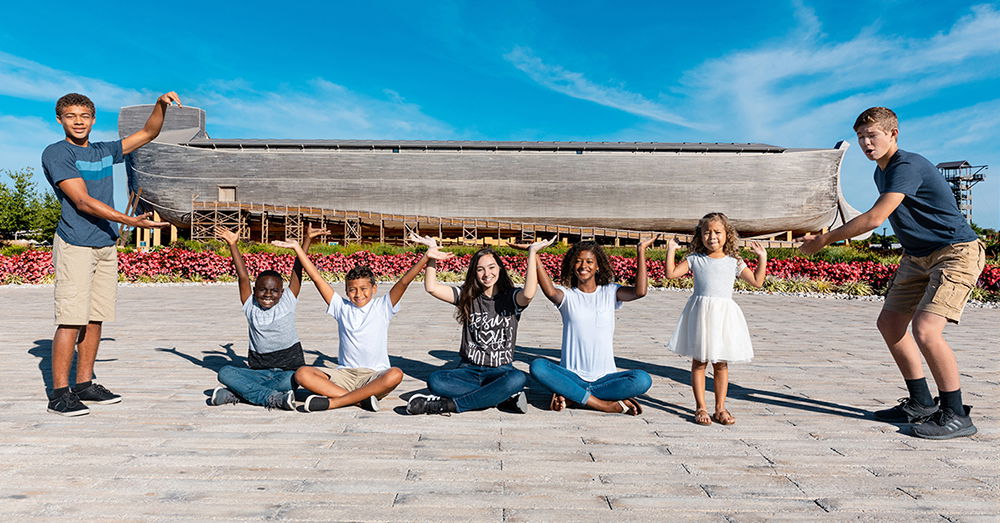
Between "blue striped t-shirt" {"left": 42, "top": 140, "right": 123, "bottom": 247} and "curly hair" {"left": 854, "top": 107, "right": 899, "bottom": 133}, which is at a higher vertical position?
"curly hair" {"left": 854, "top": 107, "right": 899, "bottom": 133}

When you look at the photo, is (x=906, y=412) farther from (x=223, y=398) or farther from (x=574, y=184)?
(x=574, y=184)

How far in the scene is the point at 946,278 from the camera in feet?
11.8

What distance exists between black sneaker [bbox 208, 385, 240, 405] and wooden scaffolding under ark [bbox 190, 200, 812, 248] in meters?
33.9

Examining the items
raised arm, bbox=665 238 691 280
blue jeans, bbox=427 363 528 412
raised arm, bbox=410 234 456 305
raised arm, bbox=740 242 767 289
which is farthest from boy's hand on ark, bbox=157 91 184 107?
raised arm, bbox=740 242 767 289

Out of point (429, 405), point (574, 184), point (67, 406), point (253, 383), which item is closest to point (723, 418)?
point (429, 405)

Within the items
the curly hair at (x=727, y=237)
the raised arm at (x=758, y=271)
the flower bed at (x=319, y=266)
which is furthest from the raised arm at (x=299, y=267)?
the flower bed at (x=319, y=266)

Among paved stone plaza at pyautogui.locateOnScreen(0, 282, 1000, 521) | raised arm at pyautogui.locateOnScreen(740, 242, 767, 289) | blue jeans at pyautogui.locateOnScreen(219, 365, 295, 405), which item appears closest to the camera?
paved stone plaza at pyautogui.locateOnScreen(0, 282, 1000, 521)

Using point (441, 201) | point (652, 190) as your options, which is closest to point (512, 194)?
point (441, 201)

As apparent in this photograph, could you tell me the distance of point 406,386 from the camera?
192 inches

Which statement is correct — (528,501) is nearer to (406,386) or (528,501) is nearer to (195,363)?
(406,386)

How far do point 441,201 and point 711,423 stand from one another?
40.1 m

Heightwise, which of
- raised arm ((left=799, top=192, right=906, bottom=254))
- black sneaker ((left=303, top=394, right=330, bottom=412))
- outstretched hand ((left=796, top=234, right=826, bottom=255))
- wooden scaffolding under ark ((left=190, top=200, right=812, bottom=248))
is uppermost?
wooden scaffolding under ark ((left=190, top=200, right=812, bottom=248))

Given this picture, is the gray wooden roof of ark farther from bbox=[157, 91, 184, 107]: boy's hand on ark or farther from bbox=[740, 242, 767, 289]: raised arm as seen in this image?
bbox=[740, 242, 767, 289]: raised arm

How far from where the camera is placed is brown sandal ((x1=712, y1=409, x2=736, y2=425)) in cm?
379
